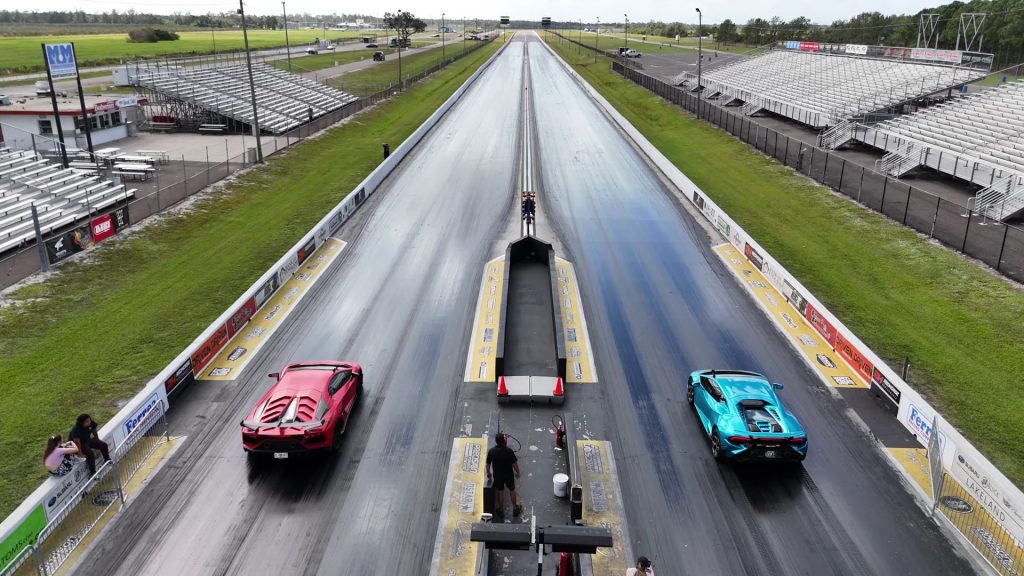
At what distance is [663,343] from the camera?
63.6 feet

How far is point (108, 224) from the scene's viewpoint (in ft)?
89.8

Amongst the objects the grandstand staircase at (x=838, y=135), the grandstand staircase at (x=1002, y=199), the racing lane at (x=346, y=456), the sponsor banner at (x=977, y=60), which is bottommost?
the racing lane at (x=346, y=456)

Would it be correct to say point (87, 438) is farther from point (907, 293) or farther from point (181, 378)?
point (907, 293)

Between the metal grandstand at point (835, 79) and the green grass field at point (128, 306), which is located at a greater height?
the metal grandstand at point (835, 79)

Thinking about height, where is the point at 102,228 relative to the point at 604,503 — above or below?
above

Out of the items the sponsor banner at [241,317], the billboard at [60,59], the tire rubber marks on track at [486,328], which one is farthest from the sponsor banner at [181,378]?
the billboard at [60,59]

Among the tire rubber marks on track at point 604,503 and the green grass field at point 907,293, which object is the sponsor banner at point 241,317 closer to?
the tire rubber marks on track at point 604,503

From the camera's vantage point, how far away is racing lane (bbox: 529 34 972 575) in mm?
11562

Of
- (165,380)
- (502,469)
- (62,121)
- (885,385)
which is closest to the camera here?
(502,469)

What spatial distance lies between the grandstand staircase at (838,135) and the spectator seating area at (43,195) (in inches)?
1606

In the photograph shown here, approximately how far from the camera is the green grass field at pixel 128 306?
15289mm

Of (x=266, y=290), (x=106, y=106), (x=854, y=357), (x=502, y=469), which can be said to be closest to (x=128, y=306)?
(x=266, y=290)

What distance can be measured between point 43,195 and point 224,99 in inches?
1139

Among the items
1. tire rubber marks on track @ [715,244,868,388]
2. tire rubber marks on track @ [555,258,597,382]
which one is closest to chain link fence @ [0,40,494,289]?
tire rubber marks on track @ [555,258,597,382]
